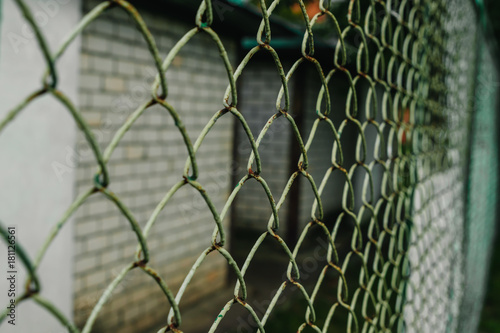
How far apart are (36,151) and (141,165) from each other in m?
1.05

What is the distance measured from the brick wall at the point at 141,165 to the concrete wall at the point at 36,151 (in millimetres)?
186

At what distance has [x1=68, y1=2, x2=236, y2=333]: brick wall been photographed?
308 cm

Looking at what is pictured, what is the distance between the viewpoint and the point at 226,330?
141 inches

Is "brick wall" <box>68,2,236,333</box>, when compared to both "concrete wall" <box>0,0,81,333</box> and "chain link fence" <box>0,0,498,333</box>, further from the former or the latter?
"chain link fence" <box>0,0,498,333</box>

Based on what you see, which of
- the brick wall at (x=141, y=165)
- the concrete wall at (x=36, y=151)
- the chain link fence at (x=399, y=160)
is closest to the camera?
the chain link fence at (x=399, y=160)

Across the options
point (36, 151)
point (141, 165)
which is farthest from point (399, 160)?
point (141, 165)

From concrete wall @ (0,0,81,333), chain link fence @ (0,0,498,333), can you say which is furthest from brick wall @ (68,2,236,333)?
chain link fence @ (0,0,498,333)

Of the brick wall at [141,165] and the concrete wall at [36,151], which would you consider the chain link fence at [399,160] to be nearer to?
the concrete wall at [36,151]

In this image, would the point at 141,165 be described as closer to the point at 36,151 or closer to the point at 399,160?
the point at 36,151

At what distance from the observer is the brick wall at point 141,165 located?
10.1 feet

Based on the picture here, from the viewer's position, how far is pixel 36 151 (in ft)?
8.36

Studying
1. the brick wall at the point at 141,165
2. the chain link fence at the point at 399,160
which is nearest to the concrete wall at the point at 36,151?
the brick wall at the point at 141,165

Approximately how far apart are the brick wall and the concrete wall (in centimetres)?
19

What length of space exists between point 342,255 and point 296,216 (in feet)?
3.08
